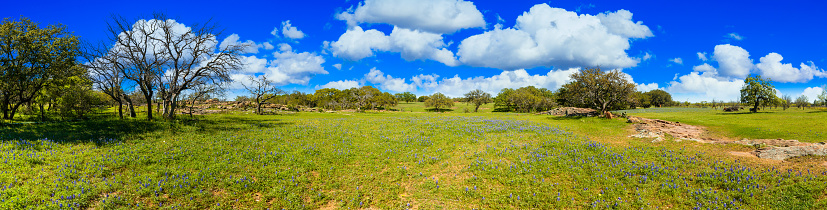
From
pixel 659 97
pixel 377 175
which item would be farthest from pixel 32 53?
pixel 659 97

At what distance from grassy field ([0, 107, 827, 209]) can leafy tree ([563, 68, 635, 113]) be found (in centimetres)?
2304

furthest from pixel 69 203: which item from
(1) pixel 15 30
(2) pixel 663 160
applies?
(1) pixel 15 30

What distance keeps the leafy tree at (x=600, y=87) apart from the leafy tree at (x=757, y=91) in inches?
1389

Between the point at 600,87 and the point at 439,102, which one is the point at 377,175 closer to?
the point at 600,87

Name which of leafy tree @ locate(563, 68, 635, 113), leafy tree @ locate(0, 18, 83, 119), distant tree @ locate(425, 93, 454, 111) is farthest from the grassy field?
distant tree @ locate(425, 93, 454, 111)

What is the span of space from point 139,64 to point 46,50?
263 inches

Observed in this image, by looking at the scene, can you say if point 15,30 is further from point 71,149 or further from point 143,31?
point 71,149

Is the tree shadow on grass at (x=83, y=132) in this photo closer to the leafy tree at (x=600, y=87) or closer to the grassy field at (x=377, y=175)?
the grassy field at (x=377, y=175)

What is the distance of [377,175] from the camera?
38.4ft

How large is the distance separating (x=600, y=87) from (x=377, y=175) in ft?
123

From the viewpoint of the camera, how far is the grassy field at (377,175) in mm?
8820

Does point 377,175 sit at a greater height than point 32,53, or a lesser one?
lesser

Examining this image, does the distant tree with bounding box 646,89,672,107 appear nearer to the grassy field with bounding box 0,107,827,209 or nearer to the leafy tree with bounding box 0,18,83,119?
the grassy field with bounding box 0,107,827,209

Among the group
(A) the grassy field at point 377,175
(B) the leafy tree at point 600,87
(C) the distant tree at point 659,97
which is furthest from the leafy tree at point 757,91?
(C) the distant tree at point 659,97
